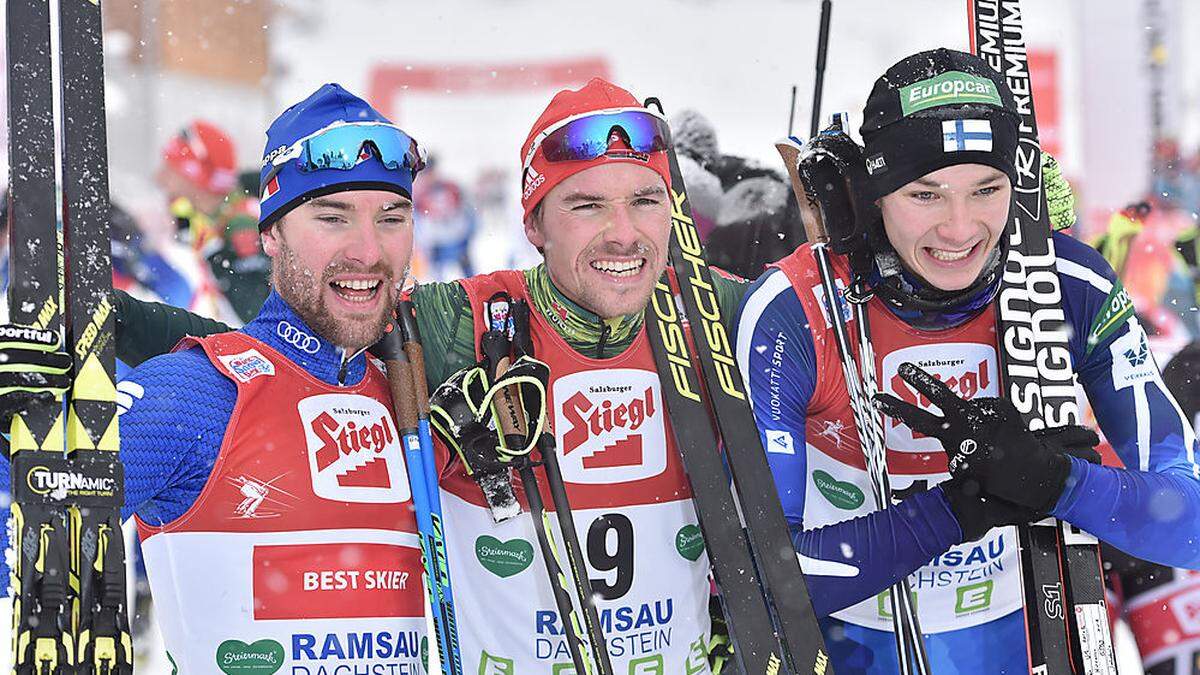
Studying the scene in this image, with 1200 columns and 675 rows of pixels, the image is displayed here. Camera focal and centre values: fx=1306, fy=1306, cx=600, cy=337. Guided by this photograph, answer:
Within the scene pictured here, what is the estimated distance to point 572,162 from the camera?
3053mm

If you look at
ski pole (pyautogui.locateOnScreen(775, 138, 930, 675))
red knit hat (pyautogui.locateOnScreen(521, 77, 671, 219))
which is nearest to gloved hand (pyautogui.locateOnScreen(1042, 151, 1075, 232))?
ski pole (pyautogui.locateOnScreen(775, 138, 930, 675))

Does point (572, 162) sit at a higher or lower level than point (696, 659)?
higher

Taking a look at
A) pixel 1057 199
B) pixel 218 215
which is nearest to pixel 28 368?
pixel 1057 199

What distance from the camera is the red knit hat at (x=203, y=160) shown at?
250 inches

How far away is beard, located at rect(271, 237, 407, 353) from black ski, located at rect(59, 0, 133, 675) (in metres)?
0.48

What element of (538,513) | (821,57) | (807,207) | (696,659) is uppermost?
(821,57)

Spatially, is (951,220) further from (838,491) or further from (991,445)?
(838,491)

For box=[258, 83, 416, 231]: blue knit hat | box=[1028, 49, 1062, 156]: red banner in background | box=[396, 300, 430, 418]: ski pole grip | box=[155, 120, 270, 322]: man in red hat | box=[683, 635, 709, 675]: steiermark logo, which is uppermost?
box=[1028, 49, 1062, 156]: red banner in background

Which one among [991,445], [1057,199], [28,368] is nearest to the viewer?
[28,368]

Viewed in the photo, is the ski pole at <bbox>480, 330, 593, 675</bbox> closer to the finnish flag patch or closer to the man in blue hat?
the man in blue hat

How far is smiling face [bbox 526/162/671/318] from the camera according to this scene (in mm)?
2982

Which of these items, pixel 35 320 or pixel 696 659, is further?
pixel 696 659

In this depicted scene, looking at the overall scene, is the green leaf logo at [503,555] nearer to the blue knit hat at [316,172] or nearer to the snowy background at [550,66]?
the blue knit hat at [316,172]

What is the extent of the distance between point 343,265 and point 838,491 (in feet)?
4.08
